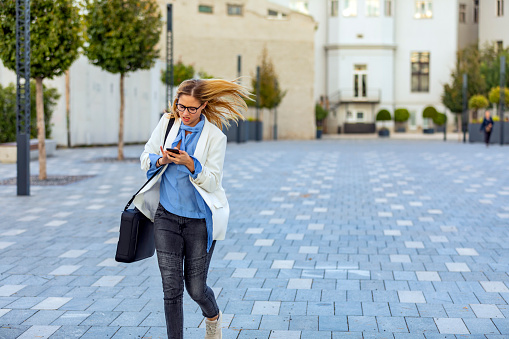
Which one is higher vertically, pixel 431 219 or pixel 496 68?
pixel 496 68

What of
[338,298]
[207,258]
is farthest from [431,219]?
[207,258]

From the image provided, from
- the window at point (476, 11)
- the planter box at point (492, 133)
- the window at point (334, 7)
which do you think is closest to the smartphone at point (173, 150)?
the planter box at point (492, 133)

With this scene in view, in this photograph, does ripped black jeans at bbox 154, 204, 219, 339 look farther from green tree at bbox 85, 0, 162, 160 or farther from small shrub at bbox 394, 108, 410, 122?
small shrub at bbox 394, 108, 410, 122

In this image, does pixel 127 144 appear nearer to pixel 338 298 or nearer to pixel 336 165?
pixel 336 165

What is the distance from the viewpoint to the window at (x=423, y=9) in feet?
201

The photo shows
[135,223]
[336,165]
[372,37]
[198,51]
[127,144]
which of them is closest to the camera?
[135,223]

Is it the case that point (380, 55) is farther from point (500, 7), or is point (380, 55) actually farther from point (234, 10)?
point (234, 10)

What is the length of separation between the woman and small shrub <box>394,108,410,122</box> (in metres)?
57.6

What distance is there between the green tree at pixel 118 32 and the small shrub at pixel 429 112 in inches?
1740

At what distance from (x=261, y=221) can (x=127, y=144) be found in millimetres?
22588

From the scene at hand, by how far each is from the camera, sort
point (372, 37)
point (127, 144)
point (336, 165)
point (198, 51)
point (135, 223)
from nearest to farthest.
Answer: point (135, 223) → point (336, 165) → point (127, 144) → point (198, 51) → point (372, 37)

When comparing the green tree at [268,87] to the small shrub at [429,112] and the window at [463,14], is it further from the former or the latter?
the window at [463,14]

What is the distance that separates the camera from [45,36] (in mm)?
14430

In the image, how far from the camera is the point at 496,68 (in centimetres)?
4925
